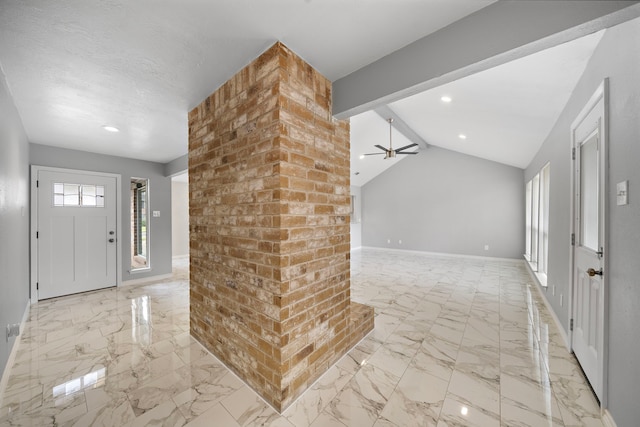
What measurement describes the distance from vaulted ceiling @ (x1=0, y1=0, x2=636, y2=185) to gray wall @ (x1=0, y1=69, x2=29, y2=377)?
22cm

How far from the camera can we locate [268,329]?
163 centimetres

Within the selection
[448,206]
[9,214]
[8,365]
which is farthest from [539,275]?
[9,214]

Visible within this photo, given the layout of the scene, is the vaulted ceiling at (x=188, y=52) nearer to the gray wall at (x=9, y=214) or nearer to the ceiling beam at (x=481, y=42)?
the ceiling beam at (x=481, y=42)

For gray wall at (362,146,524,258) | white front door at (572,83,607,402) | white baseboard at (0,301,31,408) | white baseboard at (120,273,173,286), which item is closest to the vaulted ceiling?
white front door at (572,83,607,402)

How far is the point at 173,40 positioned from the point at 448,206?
7.37m

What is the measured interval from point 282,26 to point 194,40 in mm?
575

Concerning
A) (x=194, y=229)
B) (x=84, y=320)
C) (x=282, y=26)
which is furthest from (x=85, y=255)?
(x=282, y=26)

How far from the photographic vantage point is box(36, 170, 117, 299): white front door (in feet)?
12.2

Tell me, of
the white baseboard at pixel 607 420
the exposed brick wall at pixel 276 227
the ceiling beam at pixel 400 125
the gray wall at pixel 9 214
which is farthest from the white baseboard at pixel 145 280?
the white baseboard at pixel 607 420

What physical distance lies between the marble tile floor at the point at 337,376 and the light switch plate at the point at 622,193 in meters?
1.31

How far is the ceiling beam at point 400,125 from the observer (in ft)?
15.2

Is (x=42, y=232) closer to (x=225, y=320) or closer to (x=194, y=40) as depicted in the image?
(x=225, y=320)

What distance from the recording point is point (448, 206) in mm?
7219

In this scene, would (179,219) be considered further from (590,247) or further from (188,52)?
(590,247)
